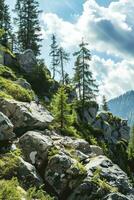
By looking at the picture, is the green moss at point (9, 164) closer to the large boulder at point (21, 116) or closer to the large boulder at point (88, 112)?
the large boulder at point (21, 116)

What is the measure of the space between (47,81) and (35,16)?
19012 millimetres

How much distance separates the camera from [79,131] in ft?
187

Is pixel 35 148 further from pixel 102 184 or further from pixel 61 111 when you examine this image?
pixel 61 111

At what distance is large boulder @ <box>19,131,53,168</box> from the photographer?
31.2 meters

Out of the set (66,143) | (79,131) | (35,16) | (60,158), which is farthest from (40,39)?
(60,158)

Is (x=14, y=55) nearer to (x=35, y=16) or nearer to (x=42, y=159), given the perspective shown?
(x=35, y=16)

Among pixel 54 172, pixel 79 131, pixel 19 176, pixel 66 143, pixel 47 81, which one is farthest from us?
pixel 47 81

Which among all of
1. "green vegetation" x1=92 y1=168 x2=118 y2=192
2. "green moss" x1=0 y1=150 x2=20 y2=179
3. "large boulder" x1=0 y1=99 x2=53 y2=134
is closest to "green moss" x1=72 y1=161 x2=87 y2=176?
"green vegetation" x1=92 y1=168 x2=118 y2=192

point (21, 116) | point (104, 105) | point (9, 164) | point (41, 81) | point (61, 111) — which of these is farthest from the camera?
point (104, 105)

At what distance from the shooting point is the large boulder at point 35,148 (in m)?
31.2

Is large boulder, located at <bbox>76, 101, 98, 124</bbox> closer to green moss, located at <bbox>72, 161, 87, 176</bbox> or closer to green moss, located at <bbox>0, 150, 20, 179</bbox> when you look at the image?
green moss, located at <bbox>72, 161, 87, 176</bbox>

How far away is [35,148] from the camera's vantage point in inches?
1242

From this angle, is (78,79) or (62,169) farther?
(78,79)

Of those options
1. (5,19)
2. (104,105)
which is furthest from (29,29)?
(104,105)
